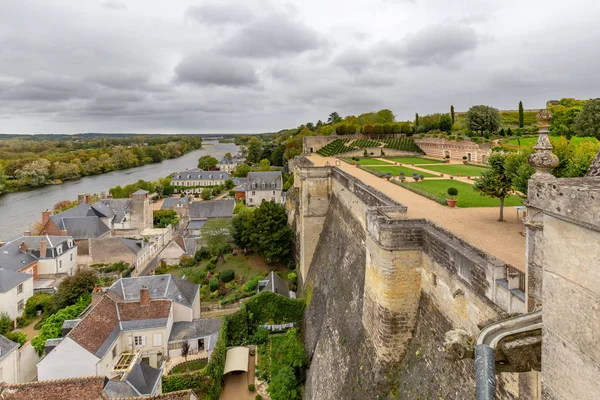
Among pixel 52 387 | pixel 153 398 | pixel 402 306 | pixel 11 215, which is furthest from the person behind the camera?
pixel 11 215

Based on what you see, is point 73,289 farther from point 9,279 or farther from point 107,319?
point 107,319

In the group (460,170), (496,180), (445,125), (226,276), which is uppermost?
(445,125)

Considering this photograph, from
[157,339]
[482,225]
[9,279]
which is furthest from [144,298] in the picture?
[482,225]

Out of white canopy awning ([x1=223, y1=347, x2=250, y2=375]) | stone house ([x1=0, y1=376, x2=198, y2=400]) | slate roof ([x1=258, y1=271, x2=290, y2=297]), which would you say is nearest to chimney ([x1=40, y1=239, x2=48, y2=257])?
slate roof ([x1=258, y1=271, x2=290, y2=297])

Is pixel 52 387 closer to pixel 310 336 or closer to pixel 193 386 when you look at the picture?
pixel 193 386

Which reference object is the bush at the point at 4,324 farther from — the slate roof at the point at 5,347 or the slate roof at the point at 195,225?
the slate roof at the point at 195,225

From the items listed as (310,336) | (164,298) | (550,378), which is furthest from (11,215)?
(550,378)
